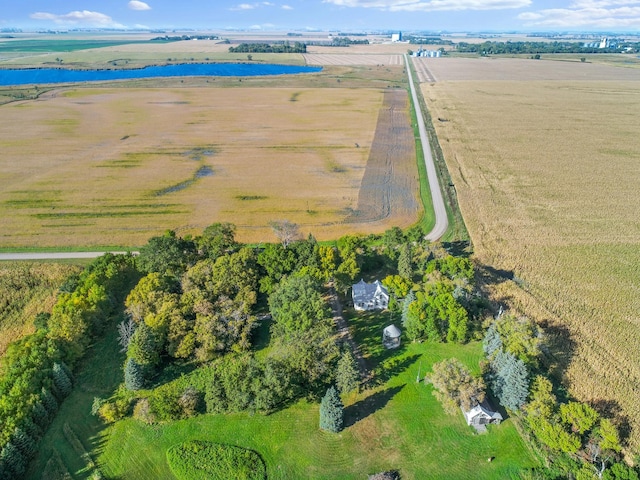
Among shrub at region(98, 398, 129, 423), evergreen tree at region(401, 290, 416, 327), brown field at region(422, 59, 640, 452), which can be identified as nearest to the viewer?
shrub at region(98, 398, 129, 423)

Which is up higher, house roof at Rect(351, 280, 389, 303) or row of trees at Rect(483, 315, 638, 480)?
house roof at Rect(351, 280, 389, 303)

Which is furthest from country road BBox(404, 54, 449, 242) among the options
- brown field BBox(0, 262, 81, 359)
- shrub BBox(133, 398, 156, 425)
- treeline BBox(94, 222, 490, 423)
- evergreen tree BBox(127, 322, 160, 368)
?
brown field BBox(0, 262, 81, 359)

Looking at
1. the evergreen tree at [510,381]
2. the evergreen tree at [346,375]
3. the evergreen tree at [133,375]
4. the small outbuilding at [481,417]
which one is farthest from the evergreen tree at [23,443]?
the evergreen tree at [510,381]

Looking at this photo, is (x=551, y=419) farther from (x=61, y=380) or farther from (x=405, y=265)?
(x=61, y=380)

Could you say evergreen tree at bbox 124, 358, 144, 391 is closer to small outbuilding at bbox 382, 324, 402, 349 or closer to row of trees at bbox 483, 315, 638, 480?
small outbuilding at bbox 382, 324, 402, 349

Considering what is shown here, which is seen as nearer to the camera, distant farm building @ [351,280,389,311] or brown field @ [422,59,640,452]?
brown field @ [422,59,640,452]

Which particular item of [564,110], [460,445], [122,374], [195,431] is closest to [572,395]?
[460,445]
